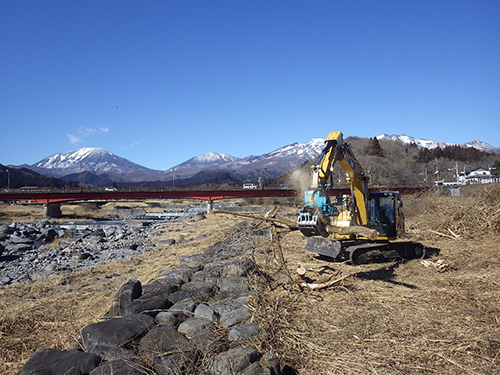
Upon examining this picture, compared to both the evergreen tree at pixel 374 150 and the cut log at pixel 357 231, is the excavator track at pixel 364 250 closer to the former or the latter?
the cut log at pixel 357 231

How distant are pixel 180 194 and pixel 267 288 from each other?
158 ft

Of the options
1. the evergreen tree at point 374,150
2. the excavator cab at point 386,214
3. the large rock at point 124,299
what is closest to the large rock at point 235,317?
the large rock at point 124,299

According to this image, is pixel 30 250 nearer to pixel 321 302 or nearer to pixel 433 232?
pixel 321 302

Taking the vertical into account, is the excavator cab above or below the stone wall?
above

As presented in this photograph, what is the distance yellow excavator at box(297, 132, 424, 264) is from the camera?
965 cm

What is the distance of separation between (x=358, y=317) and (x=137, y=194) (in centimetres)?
5028

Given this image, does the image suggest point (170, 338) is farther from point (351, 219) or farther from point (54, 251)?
point (54, 251)

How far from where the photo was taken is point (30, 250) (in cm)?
2219

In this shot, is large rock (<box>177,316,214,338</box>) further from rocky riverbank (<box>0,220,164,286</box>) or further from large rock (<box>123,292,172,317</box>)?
rocky riverbank (<box>0,220,164,286</box>)

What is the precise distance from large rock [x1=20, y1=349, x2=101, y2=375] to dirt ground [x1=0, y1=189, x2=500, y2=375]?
0.86 m

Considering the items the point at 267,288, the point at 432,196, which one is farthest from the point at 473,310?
the point at 432,196

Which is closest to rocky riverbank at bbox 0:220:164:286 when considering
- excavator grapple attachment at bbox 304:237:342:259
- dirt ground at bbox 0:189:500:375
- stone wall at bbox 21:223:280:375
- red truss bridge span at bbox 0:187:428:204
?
dirt ground at bbox 0:189:500:375

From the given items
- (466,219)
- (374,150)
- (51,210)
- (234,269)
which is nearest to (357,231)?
(234,269)

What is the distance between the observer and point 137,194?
2087 inches
